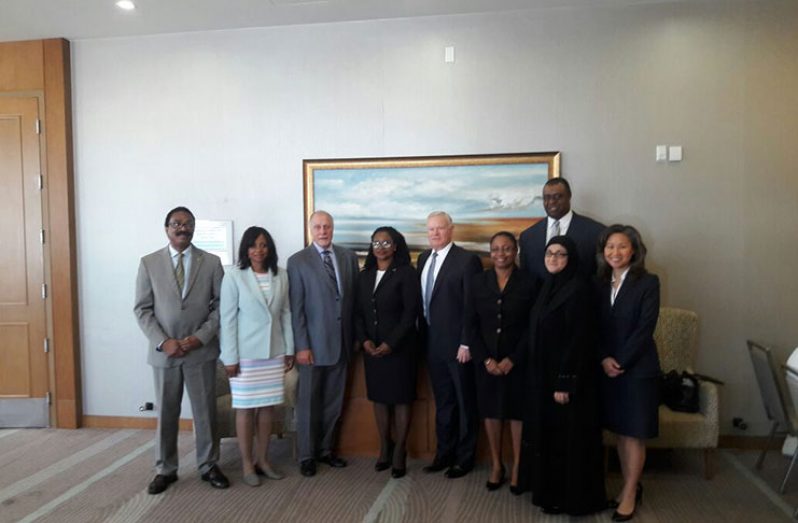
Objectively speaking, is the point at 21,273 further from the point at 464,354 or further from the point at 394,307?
the point at 464,354

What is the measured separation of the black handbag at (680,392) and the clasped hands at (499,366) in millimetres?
1255

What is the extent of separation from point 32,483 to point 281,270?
216 centimetres

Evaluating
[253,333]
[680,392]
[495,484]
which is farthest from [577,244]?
[253,333]

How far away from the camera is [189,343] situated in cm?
339

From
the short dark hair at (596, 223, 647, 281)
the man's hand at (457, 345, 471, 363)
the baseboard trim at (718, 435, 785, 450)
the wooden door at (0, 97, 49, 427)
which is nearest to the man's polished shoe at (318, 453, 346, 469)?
the man's hand at (457, 345, 471, 363)

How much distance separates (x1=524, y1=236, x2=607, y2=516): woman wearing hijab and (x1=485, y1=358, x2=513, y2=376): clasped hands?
17cm

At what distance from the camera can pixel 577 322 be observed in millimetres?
2928

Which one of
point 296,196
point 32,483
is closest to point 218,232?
point 296,196

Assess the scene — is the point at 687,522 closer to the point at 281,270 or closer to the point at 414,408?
the point at 414,408

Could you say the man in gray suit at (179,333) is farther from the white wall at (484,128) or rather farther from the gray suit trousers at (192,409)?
the white wall at (484,128)

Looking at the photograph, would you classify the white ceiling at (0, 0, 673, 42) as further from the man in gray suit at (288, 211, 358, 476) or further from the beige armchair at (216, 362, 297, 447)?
the beige armchair at (216, 362, 297, 447)

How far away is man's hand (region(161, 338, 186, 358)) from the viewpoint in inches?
132

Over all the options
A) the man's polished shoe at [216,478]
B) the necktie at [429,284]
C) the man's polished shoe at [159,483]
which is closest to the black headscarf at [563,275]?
the necktie at [429,284]

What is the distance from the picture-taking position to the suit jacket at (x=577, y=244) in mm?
3645
